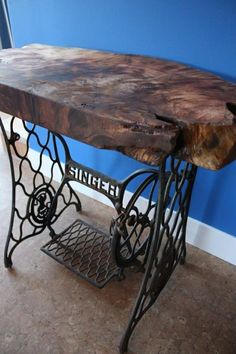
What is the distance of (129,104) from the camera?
0.73 meters

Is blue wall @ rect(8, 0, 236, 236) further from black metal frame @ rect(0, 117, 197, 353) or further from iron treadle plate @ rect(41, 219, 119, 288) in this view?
iron treadle plate @ rect(41, 219, 119, 288)

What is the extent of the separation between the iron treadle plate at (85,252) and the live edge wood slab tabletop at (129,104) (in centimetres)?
74

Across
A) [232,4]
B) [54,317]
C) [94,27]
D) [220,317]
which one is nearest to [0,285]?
[54,317]

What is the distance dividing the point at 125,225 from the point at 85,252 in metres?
0.46

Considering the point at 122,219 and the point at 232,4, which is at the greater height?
the point at 232,4

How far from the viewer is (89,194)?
1.76 meters

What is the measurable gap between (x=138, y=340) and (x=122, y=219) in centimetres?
47

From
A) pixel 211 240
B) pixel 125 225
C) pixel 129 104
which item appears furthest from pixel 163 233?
pixel 211 240

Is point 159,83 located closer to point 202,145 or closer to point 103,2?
point 202,145

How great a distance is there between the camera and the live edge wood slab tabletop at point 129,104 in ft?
2.01

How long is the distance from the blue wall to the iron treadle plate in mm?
336

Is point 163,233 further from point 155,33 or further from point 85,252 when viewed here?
point 155,33

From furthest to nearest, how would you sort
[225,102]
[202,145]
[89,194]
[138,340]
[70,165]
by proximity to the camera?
1. [89,194]
2. [70,165]
3. [138,340]
4. [225,102]
5. [202,145]

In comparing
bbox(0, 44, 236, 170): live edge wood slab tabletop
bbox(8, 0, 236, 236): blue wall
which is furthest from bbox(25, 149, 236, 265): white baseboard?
bbox(0, 44, 236, 170): live edge wood slab tabletop
